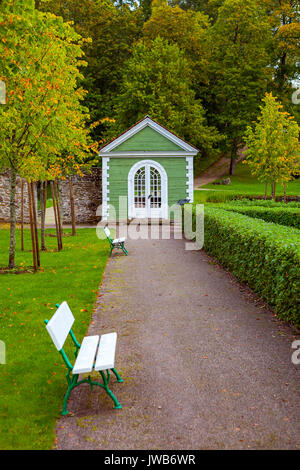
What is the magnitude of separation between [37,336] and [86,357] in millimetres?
2300

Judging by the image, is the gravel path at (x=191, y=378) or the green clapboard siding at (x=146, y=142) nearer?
the gravel path at (x=191, y=378)

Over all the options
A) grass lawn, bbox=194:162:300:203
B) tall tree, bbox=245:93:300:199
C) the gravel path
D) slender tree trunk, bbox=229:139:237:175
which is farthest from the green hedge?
slender tree trunk, bbox=229:139:237:175

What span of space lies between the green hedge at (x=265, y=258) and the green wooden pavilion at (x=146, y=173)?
12051 mm

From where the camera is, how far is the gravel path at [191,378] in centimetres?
430

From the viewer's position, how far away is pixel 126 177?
2498cm

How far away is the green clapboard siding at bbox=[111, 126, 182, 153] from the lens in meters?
24.8

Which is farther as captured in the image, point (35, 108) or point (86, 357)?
point (35, 108)

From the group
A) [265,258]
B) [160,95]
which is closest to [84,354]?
[265,258]

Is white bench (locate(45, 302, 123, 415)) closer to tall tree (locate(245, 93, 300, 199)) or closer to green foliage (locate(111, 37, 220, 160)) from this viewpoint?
tall tree (locate(245, 93, 300, 199))

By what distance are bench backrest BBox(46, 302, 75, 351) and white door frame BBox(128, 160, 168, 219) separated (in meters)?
19.5

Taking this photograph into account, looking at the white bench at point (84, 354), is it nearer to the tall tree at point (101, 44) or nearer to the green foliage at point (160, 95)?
the green foliage at point (160, 95)

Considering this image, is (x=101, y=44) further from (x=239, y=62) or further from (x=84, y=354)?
(x=84, y=354)

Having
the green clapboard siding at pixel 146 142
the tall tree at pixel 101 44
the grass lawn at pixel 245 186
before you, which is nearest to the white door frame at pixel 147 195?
the green clapboard siding at pixel 146 142
